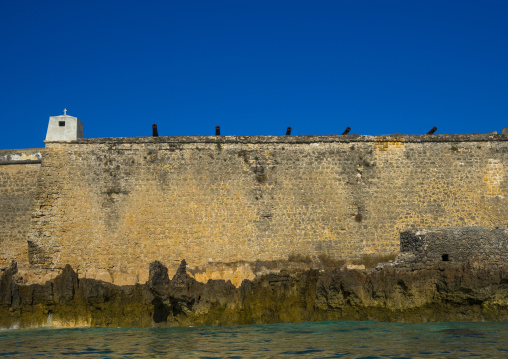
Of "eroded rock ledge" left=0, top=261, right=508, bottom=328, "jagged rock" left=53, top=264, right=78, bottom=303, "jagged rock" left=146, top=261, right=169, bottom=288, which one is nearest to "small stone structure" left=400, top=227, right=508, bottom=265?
"eroded rock ledge" left=0, top=261, right=508, bottom=328

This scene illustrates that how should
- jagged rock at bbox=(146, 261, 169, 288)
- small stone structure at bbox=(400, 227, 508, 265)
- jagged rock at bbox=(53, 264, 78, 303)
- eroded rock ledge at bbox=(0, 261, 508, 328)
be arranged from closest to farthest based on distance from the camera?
1. small stone structure at bbox=(400, 227, 508, 265)
2. eroded rock ledge at bbox=(0, 261, 508, 328)
3. jagged rock at bbox=(146, 261, 169, 288)
4. jagged rock at bbox=(53, 264, 78, 303)

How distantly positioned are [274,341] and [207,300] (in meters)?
4.13

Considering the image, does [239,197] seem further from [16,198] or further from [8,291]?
[16,198]

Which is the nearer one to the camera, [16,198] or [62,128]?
[62,128]

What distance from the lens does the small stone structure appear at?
53.7ft

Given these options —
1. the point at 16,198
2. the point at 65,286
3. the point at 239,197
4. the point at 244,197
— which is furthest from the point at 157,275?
the point at 16,198

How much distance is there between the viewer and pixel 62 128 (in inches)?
801

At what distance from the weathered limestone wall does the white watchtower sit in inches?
49.1

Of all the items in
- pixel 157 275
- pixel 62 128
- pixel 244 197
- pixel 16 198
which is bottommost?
pixel 157 275

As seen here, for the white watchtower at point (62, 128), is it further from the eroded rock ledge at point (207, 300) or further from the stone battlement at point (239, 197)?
the eroded rock ledge at point (207, 300)

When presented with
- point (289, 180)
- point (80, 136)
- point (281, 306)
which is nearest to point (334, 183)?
point (289, 180)

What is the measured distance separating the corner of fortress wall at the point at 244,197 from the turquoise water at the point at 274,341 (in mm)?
3267

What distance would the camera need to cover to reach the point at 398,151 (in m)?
20.7

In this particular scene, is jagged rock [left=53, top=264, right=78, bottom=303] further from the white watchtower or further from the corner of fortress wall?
the white watchtower
